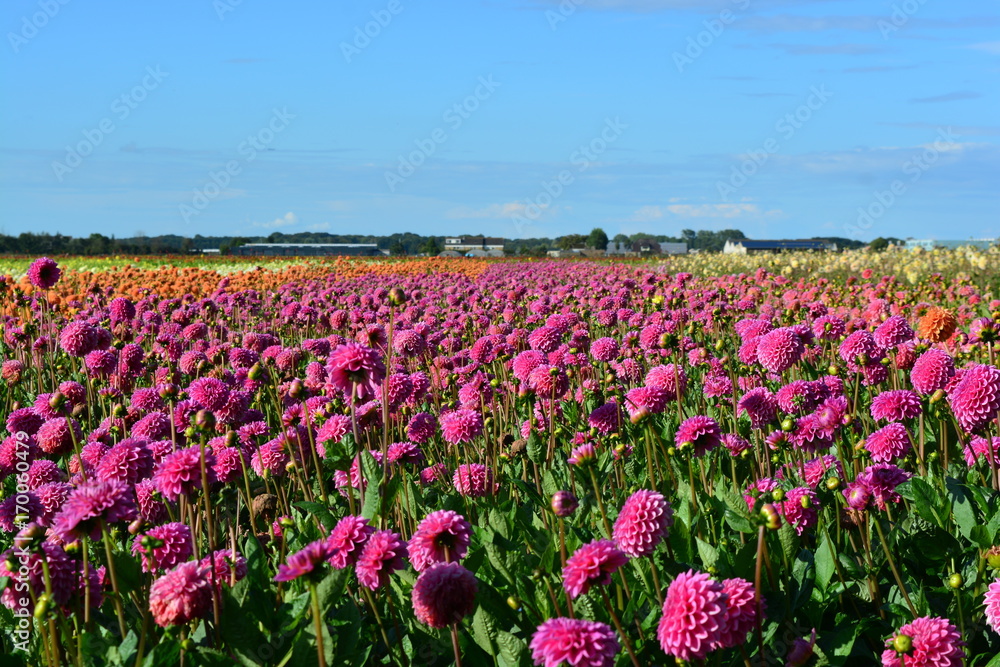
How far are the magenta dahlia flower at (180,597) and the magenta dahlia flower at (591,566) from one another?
0.94 meters

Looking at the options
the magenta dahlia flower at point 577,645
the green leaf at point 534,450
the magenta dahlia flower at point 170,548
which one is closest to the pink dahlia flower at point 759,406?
the green leaf at point 534,450

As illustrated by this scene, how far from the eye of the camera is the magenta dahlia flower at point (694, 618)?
69.1 inches

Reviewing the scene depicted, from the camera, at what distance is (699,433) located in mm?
3184

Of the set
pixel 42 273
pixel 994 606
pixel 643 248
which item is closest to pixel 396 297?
pixel 994 606

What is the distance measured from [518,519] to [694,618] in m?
1.55

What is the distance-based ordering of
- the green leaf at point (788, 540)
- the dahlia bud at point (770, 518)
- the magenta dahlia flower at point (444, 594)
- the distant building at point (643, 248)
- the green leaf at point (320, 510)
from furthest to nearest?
1. the distant building at point (643, 248)
2. the green leaf at point (320, 510)
3. the green leaf at point (788, 540)
4. the magenta dahlia flower at point (444, 594)
5. the dahlia bud at point (770, 518)

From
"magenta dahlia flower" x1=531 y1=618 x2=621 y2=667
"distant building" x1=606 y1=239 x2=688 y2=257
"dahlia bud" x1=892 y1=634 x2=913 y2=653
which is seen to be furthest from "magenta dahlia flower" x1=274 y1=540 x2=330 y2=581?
"distant building" x1=606 y1=239 x2=688 y2=257

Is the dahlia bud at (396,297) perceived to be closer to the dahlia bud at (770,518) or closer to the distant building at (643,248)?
the dahlia bud at (770,518)

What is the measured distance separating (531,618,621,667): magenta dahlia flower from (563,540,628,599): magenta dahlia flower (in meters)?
0.11

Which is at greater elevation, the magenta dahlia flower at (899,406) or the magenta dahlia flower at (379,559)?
the magenta dahlia flower at (899,406)

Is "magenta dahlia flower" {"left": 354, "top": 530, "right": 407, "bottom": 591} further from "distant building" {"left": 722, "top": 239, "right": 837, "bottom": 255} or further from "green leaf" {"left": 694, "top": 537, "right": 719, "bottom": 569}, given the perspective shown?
"distant building" {"left": 722, "top": 239, "right": 837, "bottom": 255}

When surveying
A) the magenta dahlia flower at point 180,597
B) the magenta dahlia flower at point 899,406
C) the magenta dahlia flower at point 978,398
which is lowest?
the magenta dahlia flower at point 180,597

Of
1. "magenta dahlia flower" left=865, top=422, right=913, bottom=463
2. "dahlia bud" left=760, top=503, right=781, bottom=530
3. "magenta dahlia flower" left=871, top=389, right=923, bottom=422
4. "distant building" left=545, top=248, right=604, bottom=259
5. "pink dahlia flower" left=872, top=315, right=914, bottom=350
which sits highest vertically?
"distant building" left=545, top=248, right=604, bottom=259

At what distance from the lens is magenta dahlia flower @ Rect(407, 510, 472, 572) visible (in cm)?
223
